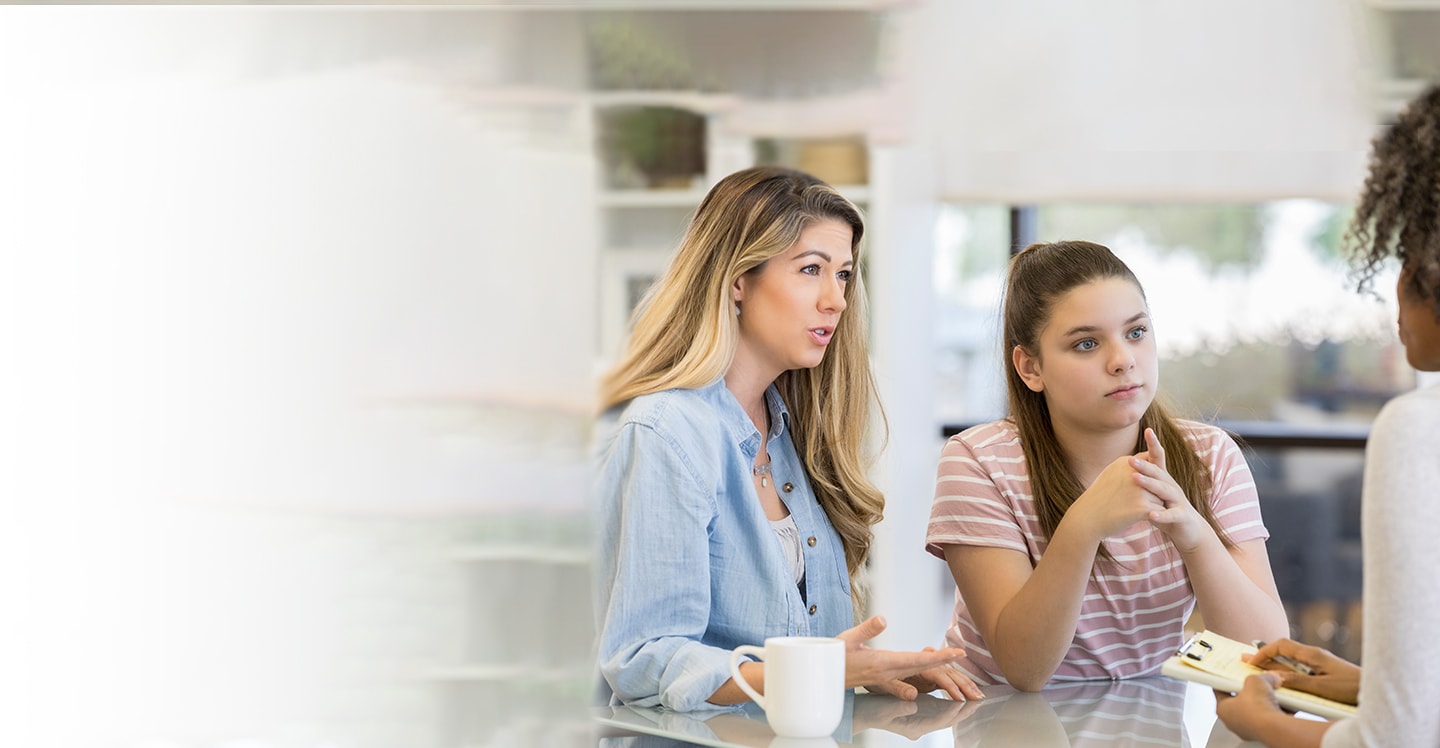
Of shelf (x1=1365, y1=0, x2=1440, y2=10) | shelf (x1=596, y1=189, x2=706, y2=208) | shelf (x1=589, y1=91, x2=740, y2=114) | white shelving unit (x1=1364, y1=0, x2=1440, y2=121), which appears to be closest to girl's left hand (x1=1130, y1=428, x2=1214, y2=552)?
shelf (x1=596, y1=189, x2=706, y2=208)

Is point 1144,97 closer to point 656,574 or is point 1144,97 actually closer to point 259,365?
point 656,574

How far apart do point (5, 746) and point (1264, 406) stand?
4021 millimetres

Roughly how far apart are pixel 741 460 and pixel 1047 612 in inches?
11.0

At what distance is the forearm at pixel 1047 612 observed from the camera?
0.89 metres

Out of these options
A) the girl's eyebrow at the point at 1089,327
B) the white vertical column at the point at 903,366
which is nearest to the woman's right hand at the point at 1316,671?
the girl's eyebrow at the point at 1089,327

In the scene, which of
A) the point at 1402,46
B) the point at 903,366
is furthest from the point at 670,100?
the point at 1402,46

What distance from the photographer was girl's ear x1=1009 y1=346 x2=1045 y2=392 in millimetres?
1076

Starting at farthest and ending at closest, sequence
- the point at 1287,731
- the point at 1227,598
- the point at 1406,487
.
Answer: the point at 1227,598
the point at 1287,731
the point at 1406,487

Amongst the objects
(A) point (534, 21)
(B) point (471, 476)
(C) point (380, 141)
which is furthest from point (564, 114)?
(B) point (471, 476)

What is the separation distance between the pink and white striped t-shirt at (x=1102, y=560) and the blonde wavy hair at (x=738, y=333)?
3.8 inches

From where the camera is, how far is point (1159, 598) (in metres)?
1.02

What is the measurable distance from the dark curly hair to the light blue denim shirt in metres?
0.50

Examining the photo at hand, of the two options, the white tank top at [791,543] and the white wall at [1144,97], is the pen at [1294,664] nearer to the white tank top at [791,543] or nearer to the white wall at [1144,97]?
the white tank top at [791,543]

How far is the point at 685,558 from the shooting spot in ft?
2.88
